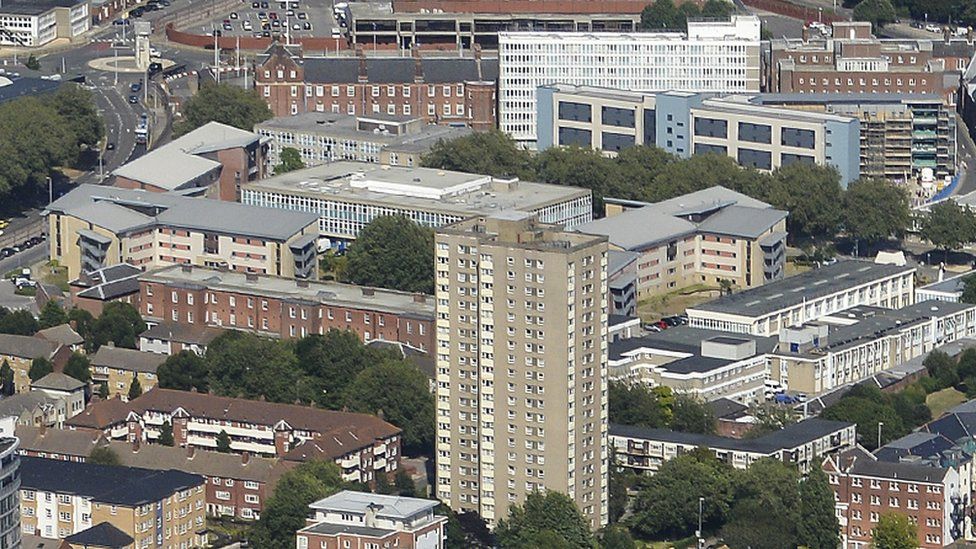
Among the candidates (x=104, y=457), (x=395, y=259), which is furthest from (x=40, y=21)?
(x=104, y=457)

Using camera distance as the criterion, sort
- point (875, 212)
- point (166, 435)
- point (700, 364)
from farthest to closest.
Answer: point (875, 212), point (700, 364), point (166, 435)

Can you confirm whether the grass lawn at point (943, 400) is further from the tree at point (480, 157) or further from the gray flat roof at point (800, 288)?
the tree at point (480, 157)

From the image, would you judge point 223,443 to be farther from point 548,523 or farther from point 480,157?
point 480,157

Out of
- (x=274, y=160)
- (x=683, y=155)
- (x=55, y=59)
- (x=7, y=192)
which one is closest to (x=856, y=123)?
(x=683, y=155)

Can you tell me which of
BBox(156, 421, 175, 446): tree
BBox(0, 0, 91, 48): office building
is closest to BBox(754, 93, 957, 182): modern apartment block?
BBox(0, 0, 91, 48): office building

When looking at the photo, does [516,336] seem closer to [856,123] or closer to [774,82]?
[856,123]
